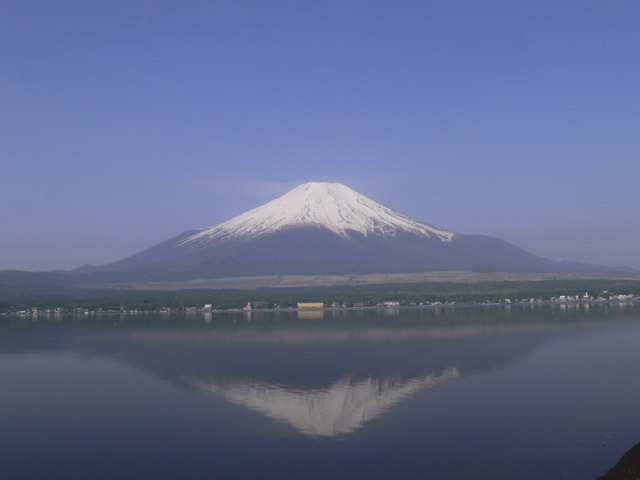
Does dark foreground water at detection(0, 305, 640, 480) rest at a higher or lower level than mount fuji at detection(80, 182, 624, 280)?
lower

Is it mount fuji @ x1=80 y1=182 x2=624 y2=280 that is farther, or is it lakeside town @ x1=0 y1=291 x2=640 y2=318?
mount fuji @ x1=80 y1=182 x2=624 y2=280

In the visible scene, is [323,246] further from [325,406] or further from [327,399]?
[325,406]

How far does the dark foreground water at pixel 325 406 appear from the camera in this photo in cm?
958

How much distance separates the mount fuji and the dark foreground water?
57743 millimetres

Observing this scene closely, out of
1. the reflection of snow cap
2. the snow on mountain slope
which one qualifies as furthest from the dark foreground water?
the snow on mountain slope

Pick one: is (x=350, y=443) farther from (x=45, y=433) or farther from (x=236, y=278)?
(x=236, y=278)

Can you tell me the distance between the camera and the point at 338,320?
33.9 metres

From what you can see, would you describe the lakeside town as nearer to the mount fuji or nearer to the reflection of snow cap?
the reflection of snow cap

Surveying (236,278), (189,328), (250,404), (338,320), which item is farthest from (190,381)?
(236,278)

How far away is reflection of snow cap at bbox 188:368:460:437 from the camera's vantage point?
38.8ft

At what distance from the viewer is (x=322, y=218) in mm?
102812

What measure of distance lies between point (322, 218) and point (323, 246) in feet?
31.4

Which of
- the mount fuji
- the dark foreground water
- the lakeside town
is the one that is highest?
the mount fuji

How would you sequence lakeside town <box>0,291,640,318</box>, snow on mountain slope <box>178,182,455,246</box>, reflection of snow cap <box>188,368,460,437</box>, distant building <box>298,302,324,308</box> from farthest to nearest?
snow on mountain slope <box>178,182,455,246</box>, distant building <box>298,302,324,308</box>, lakeside town <box>0,291,640,318</box>, reflection of snow cap <box>188,368,460,437</box>
